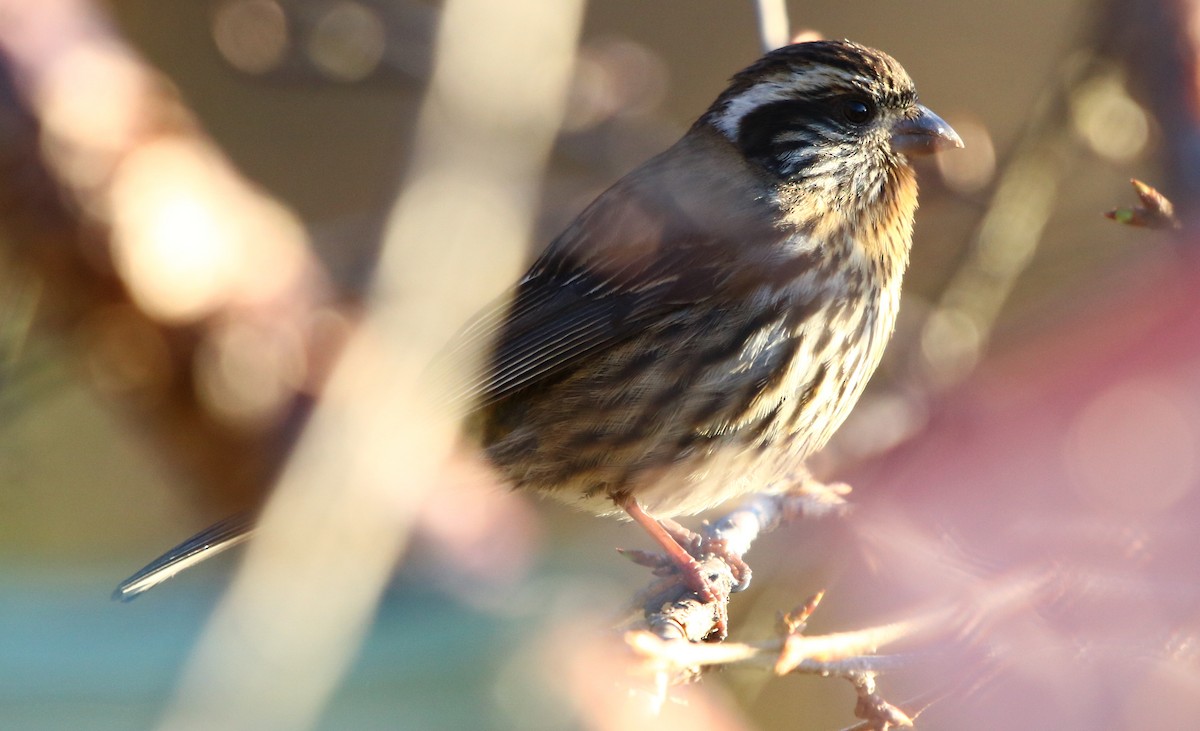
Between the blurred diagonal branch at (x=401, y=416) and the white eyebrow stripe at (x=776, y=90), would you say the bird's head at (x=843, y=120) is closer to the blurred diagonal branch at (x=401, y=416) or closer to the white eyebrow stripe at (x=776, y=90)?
the white eyebrow stripe at (x=776, y=90)

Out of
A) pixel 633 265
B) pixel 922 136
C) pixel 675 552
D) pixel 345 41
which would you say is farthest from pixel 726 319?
pixel 345 41

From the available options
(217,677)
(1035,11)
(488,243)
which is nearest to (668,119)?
(1035,11)

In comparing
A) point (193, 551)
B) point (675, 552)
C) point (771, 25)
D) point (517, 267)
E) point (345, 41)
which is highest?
point (771, 25)

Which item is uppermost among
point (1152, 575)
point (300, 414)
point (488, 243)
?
point (1152, 575)

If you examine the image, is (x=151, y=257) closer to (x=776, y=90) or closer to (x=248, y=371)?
(x=248, y=371)

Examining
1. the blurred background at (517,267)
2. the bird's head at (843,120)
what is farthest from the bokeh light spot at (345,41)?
the bird's head at (843,120)

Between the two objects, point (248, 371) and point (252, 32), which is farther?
point (252, 32)

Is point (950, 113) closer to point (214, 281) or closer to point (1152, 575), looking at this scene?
point (214, 281)
